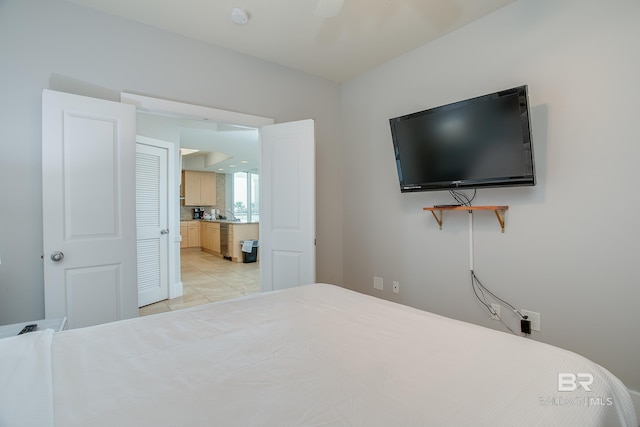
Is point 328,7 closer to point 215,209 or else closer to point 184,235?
point 184,235

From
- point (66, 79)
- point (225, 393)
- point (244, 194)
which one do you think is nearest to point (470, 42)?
point (225, 393)

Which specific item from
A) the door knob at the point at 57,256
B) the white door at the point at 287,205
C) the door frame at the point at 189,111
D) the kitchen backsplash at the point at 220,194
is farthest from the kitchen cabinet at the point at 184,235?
the door knob at the point at 57,256

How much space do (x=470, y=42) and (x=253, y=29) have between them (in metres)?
1.79

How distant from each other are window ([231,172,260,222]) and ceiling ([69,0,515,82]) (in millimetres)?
6973

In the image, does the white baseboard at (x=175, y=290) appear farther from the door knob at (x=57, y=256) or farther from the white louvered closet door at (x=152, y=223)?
the door knob at (x=57, y=256)

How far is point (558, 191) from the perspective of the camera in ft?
6.61

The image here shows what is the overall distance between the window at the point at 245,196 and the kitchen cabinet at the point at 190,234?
134 centimetres

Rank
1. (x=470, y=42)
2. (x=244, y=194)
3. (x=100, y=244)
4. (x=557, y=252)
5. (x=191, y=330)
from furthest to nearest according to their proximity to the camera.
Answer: (x=244, y=194), (x=470, y=42), (x=100, y=244), (x=557, y=252), (x=191, y=330)

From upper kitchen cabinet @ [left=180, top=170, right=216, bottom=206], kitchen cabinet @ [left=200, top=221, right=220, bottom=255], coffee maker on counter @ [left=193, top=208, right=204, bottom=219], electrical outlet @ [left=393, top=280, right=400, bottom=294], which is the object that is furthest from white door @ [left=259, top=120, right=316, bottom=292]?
coffee maker on counter @ [left=193, top=208, right=204, bottom=219]

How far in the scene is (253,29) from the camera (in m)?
2.50

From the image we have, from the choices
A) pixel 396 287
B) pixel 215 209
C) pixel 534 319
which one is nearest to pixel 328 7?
pixel 534 319

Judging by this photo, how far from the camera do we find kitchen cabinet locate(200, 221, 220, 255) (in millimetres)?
7809

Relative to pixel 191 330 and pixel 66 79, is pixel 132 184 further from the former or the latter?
pixel 191 330

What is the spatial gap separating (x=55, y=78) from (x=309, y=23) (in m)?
1.89
